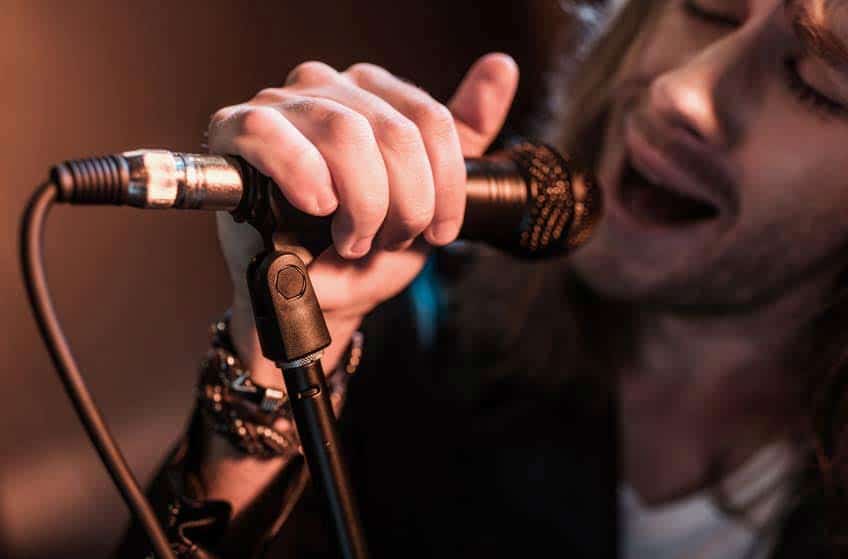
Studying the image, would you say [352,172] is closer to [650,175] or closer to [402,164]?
[402,164]

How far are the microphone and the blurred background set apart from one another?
374 millimetres

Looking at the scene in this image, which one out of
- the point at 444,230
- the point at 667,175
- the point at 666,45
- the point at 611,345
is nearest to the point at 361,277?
the point at 444,230

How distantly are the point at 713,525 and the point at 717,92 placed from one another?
0.62m

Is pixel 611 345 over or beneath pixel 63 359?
beneath

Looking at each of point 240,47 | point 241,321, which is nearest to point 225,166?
point 241,321

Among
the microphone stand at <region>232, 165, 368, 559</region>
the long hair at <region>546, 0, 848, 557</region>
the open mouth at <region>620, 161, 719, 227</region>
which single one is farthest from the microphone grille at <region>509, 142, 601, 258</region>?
the long hair at <region>546, 0, 848, 557</region>

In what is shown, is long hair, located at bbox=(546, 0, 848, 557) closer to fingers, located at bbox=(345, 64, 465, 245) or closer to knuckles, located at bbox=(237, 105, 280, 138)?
fingers, located at bbox=(345, 64, 465, 245)

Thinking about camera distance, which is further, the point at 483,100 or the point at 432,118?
the point at 483,100

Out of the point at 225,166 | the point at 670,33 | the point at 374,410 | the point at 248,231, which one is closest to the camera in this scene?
the point at 225,166

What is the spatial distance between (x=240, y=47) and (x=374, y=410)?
527 mm

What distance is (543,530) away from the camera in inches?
44.2

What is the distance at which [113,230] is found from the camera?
109 cm

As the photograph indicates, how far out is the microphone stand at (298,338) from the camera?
0.50 meters

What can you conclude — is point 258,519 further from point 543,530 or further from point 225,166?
point 543,530
